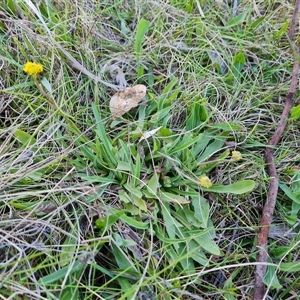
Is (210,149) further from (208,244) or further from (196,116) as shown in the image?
(208,244)

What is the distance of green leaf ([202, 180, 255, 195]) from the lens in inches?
42.3

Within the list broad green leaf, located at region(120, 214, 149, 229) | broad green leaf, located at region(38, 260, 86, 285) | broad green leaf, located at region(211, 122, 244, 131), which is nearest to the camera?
broad green leaf, located at region(38, 260, 86, 285)

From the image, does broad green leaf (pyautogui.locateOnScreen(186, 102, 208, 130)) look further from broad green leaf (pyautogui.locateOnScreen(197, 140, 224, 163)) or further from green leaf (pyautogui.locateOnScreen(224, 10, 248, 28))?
green leaf (pyautogui.locateOnScreen(224, 10, 248, 28))

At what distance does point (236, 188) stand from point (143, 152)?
267mm

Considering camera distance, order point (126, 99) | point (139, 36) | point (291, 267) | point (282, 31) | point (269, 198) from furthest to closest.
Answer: point (282, 31), point (139, 36), point (126, 99), point (269, 198), point (291, 267)

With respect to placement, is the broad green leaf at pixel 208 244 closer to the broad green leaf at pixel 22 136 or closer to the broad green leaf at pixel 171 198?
the broad green leaf at pixel 171 198

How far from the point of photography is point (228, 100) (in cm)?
128

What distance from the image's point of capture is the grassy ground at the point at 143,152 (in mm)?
947

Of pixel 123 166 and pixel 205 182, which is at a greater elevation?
pixel 123 166

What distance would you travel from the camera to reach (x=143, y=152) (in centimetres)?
113

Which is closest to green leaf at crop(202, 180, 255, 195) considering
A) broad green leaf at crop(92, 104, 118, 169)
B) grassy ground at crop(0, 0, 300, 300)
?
grassy ground at crop(0, 0, 300, 300)

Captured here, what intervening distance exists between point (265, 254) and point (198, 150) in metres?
0.33

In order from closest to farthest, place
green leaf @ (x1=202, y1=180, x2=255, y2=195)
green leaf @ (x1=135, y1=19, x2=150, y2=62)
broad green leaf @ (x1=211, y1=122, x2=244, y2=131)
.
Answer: green leaf @ (x1=202, y1=180, x2=255, y2=195), broad green leaf @ (x1=211, y1=122, x2=244, y2=131), green leaf @ (x1=135, y1=19, x2=150, y2=62)

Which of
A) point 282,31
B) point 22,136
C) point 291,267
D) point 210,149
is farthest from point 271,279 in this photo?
point 282,31
